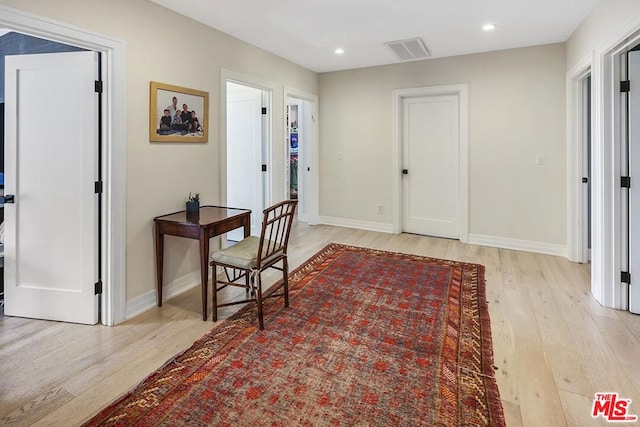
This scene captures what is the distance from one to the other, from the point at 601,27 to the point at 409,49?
197 centimetres

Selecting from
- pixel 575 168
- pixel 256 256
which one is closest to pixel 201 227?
pixel 256 256

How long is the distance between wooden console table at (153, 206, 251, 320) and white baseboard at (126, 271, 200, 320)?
71 mm

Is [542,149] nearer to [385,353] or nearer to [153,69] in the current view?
[385,353]

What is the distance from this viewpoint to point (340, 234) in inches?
208

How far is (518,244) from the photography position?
175 inches

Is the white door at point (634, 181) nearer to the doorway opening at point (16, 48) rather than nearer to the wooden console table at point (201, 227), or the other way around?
the wooden console table at point (201, 227)

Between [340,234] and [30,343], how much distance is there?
377cm

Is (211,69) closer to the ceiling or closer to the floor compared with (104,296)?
closer to the ceiling

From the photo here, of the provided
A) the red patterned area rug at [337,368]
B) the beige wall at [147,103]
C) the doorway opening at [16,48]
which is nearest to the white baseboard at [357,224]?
the red patterned area rug at [337,368]

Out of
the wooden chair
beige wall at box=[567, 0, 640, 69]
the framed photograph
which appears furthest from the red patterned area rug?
beige wall at box=[567, 0, 640, 69]

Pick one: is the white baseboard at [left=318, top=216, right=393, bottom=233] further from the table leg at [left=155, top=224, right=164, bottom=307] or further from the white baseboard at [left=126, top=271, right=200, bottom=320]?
the table leg at [left=155, top=224, right=164, bottom=307]

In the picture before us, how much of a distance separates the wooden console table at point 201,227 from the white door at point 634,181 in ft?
10.1

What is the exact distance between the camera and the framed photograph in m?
2.83

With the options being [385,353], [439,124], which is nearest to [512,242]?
[439,124]
